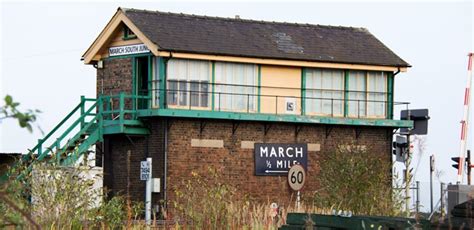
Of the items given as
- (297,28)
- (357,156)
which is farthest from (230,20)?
(357,156)

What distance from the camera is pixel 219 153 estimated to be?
120 feet

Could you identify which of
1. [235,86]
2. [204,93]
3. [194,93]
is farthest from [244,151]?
[194,93]

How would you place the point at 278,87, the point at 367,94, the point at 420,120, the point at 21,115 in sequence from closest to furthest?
1. the point at 21,115
2. the point at 420,120
3. the point at 278,87
4. the point at 367,94

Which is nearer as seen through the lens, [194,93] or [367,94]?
[194,93]

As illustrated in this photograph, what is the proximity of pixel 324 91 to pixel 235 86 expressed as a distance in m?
3.60

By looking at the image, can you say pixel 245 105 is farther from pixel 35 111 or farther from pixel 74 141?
pixel 35 111

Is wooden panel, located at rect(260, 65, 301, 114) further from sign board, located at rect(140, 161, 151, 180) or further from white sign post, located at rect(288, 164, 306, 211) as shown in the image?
sign board, located at rect(140, 161, 151, 180)

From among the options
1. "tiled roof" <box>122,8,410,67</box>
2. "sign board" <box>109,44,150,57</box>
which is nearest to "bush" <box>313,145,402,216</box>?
"tiled roof" <box>122,8,410,67</box>

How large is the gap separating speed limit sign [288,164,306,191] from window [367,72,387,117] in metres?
3.80

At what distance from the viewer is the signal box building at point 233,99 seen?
118 feet

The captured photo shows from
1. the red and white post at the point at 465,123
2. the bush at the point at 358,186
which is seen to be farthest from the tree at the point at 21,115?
the red and white post at the point at 465,123

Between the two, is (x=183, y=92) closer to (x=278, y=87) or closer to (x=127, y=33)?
(x=127, y=33)

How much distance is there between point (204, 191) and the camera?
2047 cm

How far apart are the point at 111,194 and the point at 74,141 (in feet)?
10.9
